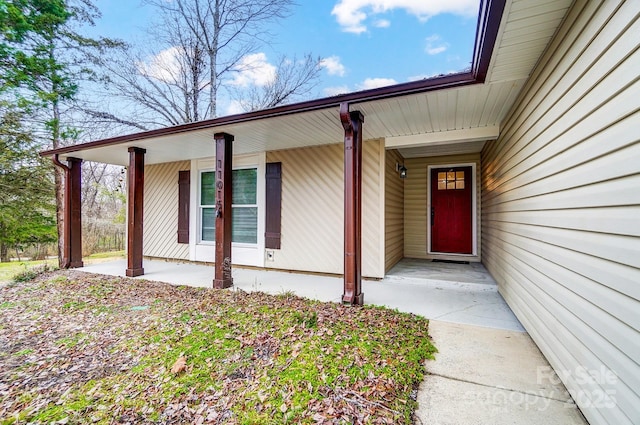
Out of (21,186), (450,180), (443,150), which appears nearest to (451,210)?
(450,180)

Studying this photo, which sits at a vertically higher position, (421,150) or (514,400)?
(421,150)

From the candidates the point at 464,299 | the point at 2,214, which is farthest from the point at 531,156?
the point at 2,214

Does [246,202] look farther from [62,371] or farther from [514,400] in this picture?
[514,400]

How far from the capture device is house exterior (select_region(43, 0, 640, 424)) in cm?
132

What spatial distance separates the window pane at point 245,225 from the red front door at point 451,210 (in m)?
3.84

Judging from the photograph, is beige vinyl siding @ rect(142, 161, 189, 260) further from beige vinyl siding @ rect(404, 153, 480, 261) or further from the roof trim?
beige vinyl siding @ rect(404, 153, 480, 261)

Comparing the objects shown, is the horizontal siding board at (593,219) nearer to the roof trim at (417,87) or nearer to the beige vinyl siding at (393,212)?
the roof trim at (417,87)

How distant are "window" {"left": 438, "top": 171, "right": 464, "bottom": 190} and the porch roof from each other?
599mm

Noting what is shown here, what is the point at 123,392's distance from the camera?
5.90 feet

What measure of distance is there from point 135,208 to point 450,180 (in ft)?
20.4

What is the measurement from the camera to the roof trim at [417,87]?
1791mm

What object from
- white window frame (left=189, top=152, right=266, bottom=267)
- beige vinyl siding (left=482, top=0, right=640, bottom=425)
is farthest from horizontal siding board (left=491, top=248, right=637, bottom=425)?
white window frame (left=189, top=152, right=266, bottom=267)

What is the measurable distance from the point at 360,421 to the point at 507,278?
275cm

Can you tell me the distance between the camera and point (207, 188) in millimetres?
5965
